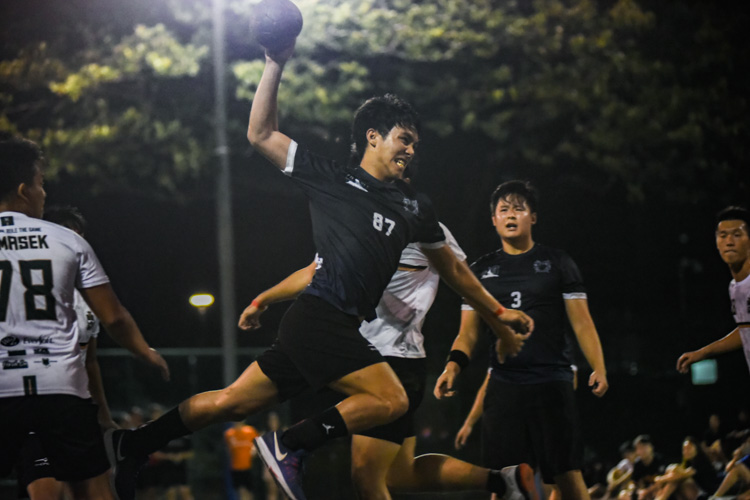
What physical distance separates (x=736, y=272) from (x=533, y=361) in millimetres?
1441

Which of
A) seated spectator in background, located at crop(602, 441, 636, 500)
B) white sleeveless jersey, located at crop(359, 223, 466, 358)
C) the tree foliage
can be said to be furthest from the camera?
the tree foliage

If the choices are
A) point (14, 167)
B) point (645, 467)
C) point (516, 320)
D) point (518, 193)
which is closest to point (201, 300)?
point (645, 467)

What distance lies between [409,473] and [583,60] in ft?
32.7

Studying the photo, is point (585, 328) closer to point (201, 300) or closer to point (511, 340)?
point (511, 340)

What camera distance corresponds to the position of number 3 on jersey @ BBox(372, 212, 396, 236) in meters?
4.52

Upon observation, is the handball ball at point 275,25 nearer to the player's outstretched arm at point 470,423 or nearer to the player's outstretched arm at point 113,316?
the player's outstretched arm at point 113,316

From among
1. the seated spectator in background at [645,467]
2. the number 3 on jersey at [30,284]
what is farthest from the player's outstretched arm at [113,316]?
the seated spectator in background at [645,467]

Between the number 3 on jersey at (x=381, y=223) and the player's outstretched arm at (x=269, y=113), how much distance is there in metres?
0.52

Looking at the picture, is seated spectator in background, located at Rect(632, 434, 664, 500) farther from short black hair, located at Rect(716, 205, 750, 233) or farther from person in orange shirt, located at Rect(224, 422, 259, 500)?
person in orange shirt, located at Rect(224, 422, 259, 500)

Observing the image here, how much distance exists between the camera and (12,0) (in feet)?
42.8

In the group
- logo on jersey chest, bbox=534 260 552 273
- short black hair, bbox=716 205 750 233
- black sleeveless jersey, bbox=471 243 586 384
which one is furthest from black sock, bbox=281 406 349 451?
short black hair, bbox=716 205 750 233

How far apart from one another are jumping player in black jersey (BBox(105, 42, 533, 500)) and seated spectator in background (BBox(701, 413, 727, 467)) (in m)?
5.06

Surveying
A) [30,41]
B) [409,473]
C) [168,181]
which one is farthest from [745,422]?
[30,41]

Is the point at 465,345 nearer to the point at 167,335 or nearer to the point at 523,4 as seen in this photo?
the point at 523,4
